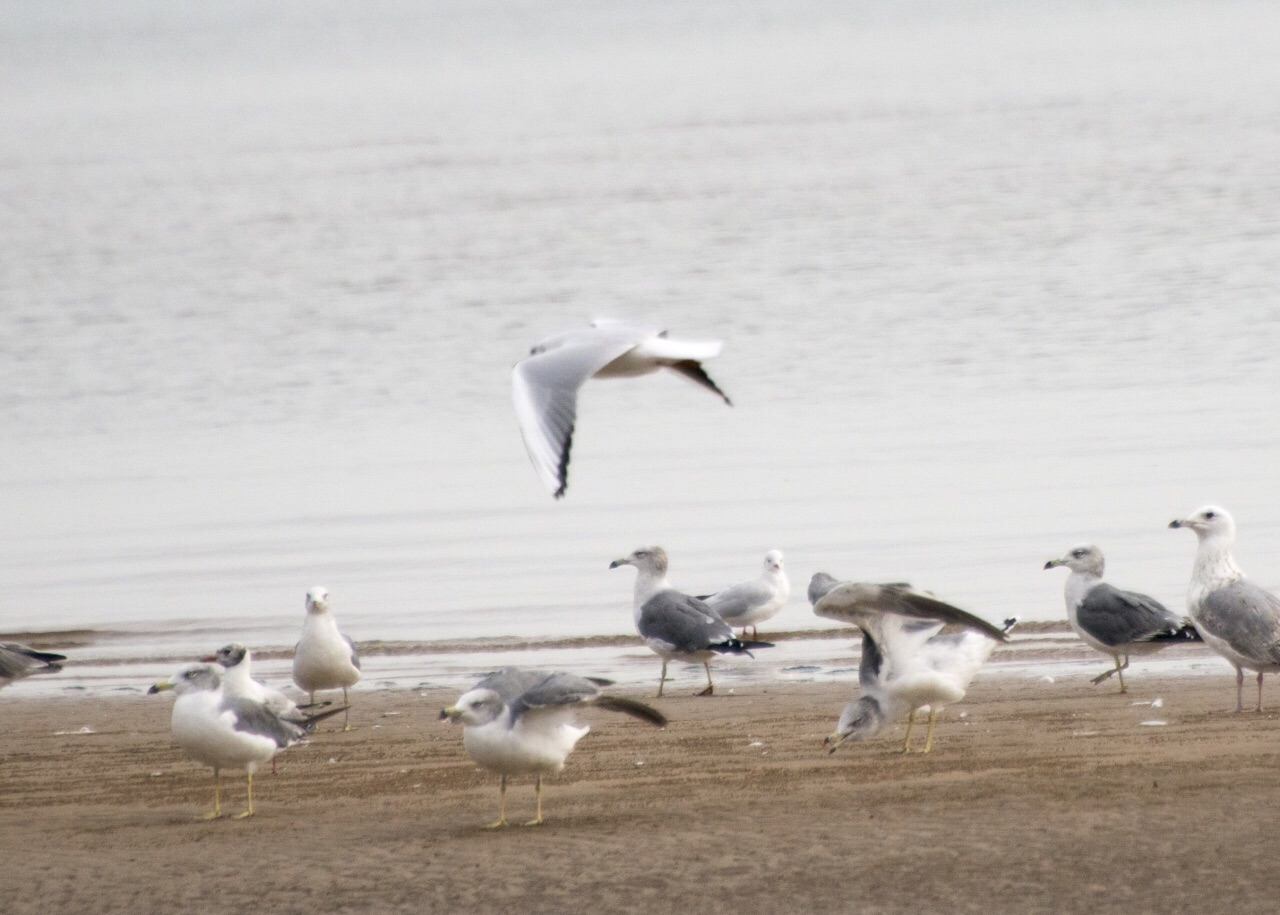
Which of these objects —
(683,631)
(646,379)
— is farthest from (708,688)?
(646,379)

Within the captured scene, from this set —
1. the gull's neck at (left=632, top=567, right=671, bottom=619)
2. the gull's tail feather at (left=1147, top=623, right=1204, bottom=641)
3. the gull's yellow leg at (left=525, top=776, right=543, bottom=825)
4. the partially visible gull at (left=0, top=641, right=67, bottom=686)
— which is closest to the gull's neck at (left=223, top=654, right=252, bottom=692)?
the gull's yellow leg at (left=525, top=776, right=543, bottom=825)

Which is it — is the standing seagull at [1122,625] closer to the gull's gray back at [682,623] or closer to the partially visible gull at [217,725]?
the gull's gray back at [682,623]

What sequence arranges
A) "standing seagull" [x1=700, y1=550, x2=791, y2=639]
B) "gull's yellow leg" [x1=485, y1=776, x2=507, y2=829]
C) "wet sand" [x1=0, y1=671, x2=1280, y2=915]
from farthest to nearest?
1. "standing seagull" [x1=700, y1=550, x2=791, y2=639]
2. "gull's yellow leg" [x1=485, y1=776, x2=507, y2=829]
3. "wet sand" [x1=0, y1=671, x2=1280, y2=915]

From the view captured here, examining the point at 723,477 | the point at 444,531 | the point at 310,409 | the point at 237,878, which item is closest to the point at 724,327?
the point at 310,409

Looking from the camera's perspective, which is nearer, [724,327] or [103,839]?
[103,839]

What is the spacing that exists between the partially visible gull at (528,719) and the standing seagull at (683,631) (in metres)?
3.29

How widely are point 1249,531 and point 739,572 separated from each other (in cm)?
356

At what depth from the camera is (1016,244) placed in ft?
119

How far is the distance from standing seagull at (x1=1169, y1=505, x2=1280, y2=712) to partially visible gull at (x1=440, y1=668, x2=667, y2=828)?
3.09m

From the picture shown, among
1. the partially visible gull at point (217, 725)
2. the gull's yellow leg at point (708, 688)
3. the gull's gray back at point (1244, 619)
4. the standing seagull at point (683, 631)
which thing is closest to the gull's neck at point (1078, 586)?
the gull's gray back at point (1244, 619)

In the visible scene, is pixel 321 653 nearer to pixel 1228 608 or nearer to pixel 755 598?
pixel 755 598

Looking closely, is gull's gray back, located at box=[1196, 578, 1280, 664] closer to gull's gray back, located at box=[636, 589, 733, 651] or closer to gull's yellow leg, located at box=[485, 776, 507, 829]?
gull's gray back, located at box=[636, 589, 733, 651]

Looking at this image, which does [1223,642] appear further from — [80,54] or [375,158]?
→ [80,54]

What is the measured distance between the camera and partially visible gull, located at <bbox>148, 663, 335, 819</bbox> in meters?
8.62
